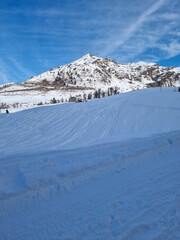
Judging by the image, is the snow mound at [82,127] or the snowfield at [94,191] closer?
the snowfield at [94,191]

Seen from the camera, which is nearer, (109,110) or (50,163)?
(50,163)

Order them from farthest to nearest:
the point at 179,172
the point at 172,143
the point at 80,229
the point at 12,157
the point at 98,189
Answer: the point at 172,143 < the point at 12,157 < the point at 179,172 < the point at 98,189 < the point at 80,229

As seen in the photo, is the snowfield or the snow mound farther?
the snow mound

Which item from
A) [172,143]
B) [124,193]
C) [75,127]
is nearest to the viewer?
[124,193]

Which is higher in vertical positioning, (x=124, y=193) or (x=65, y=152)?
(x=65, y=152)

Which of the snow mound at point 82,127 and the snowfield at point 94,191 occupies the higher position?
the snow mound at point 82,127

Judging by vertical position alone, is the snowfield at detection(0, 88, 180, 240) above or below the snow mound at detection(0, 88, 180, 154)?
below

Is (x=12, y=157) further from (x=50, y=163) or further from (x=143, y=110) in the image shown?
(x=143, y=110)

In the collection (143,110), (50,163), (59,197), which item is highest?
(143,110)

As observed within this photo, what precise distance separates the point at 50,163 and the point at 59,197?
128 cm

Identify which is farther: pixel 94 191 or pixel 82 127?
pixel 82 127

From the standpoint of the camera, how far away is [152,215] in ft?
8.61

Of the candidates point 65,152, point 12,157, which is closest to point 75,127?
point 65,152

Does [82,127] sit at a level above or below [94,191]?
above
